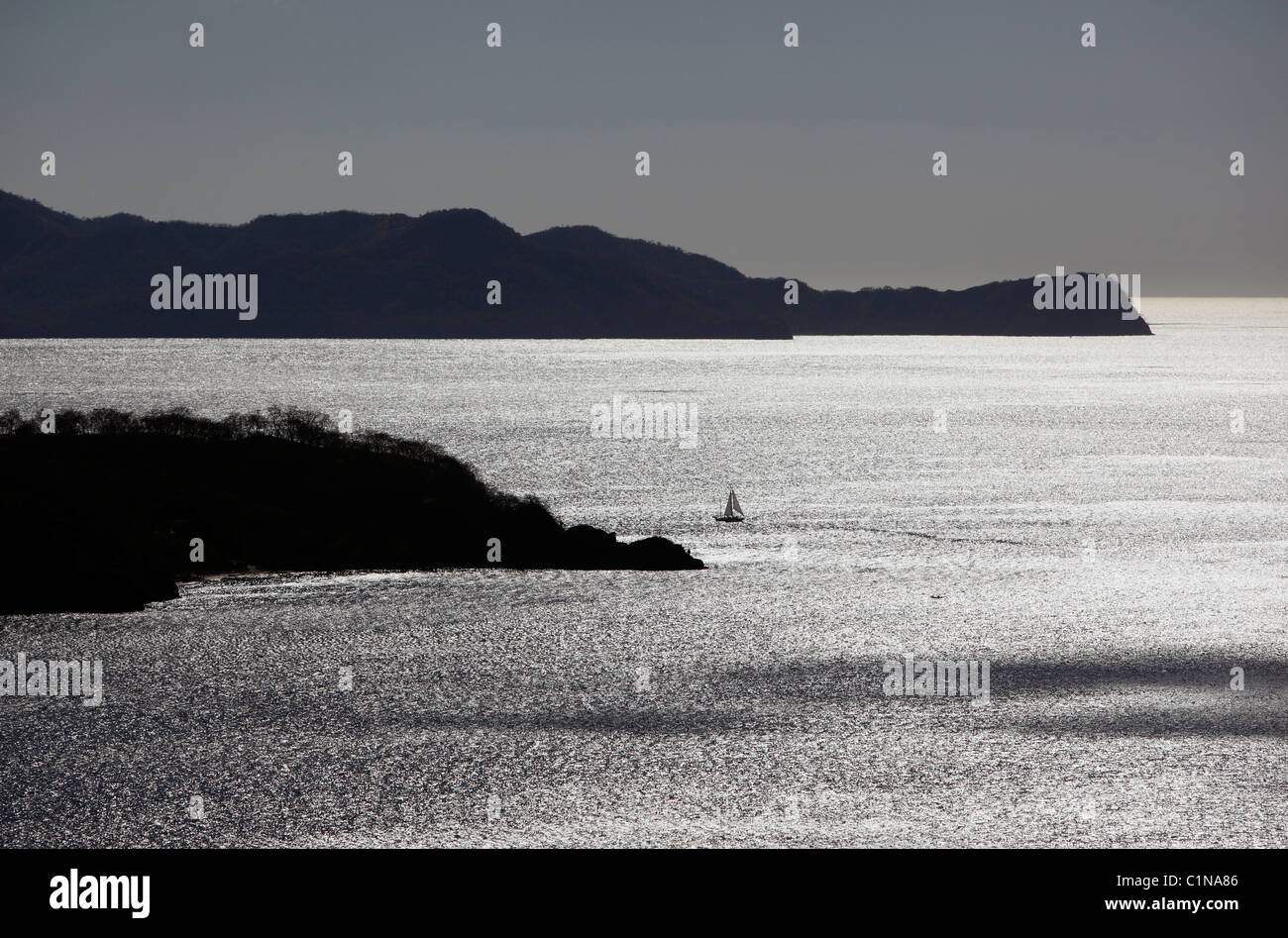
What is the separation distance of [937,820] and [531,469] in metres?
90.9

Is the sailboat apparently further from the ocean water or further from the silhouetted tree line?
the silhouetted tree line

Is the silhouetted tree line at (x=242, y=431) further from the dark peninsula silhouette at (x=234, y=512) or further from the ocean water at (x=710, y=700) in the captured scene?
the ocean water at (x=710, y=700)

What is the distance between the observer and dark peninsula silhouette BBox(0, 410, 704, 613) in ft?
198

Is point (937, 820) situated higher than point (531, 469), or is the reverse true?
point (531, 469)

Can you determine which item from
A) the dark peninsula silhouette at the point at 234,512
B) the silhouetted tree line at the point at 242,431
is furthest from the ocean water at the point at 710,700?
the silhouetted tree line at the point at 242,431

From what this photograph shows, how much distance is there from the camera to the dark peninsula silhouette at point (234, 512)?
60281mm

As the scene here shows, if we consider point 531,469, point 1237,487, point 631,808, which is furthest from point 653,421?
point 631,808

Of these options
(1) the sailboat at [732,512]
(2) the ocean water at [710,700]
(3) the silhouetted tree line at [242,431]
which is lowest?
(2) the ocean water at [710,700]

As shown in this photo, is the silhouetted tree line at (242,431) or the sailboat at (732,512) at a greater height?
the silhouetted tree line at (242,431)

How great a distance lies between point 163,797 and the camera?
35.5 m

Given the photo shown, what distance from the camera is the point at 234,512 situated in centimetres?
7138
